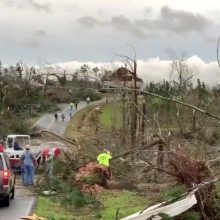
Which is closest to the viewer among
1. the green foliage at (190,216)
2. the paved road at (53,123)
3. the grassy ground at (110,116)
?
the green foliage at (190,216)

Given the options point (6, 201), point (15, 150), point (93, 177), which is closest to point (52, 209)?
point (6, 201)

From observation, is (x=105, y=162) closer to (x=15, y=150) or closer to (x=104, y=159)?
(x=104, y=159)

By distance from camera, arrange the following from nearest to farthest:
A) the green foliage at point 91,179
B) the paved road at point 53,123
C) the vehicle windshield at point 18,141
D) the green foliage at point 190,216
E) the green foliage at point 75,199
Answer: the green foliage at point 190,216 < the green foliage at point 75,199 < the green foliage at point 91,179 < the vehicle windshield at point 18,141 < the paved road at point 53,123

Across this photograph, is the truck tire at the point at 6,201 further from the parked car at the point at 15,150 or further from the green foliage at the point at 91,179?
the parked car at the point at 15,150

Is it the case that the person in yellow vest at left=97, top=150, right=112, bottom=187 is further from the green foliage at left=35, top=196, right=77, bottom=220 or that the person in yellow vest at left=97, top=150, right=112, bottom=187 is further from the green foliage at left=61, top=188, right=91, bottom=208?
the green foliage at left=35, top=196, right=77, bottom=220

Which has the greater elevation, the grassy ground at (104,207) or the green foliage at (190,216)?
the green foliage at (190,216)

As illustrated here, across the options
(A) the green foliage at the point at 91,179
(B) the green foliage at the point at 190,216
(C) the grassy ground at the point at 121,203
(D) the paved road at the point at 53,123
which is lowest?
(D) the paved road at the point at 53,123

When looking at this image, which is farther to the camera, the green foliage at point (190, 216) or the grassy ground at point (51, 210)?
the grassy ground at point (51, 210)

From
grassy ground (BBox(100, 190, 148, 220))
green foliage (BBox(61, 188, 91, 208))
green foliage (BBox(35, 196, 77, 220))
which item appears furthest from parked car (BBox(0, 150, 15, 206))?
grassy ground (BBox(100, 190, 148, 220))

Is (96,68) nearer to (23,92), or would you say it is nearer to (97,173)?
(23,92)

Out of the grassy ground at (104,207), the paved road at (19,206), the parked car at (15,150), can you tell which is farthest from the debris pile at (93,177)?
the parked car at (15,150)

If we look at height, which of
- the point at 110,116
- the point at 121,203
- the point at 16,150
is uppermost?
the point at 16,150

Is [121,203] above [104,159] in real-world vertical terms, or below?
below

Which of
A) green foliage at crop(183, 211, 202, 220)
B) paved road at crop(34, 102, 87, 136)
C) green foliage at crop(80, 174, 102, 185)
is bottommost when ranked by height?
paved road at crop(34, 102, 87, 136)
